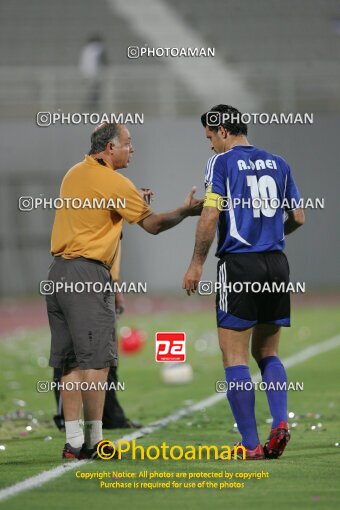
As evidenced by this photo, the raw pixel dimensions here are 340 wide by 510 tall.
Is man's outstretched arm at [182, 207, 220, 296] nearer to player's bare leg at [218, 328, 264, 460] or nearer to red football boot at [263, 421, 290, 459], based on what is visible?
player's bare leg at [218, 328, 264, 460]

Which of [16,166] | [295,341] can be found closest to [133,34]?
[16,166]

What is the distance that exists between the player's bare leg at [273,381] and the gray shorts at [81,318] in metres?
0.94

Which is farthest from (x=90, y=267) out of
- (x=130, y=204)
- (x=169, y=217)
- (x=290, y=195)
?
(x=290, y=195)

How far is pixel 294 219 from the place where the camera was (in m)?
8.00

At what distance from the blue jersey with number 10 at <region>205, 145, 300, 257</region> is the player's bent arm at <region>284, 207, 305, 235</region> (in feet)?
0.62

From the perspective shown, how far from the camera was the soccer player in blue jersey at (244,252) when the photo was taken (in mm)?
7590

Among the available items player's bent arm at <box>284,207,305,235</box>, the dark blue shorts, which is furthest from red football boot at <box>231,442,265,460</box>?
player's bent arm at <box>284,207,305,235</box>

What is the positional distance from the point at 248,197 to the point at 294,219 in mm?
520

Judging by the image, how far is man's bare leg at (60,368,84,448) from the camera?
7961mm

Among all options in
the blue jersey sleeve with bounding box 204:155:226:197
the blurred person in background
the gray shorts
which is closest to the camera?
the blue jersey sleeve with bounding box 204:155:226:197

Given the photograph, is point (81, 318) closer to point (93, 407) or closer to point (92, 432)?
point (93, 407)

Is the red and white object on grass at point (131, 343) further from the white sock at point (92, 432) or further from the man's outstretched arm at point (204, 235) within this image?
the man's outstretched arm at point (204, 235)

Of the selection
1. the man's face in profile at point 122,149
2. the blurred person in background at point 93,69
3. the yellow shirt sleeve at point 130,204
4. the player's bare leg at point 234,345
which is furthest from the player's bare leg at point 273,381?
the blurred person in background at point 93,69

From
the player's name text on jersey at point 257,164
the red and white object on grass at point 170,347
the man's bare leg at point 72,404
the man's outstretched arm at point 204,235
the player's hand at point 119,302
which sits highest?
the player's name text on jersey at point 257,164
